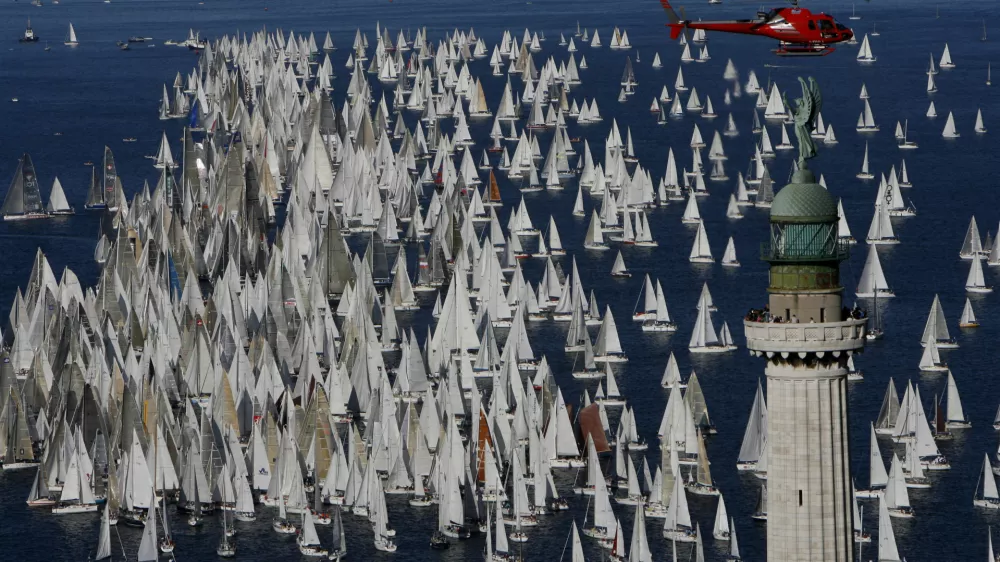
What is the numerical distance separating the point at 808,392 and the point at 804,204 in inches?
170

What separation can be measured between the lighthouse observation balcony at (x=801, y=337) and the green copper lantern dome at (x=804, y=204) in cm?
249

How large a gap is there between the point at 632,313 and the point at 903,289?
22.1m

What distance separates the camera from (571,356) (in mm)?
173250

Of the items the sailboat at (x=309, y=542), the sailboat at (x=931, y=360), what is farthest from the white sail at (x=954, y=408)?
the sailboat at (x=309, y=542)

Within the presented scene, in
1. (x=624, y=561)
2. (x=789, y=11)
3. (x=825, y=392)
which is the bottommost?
(x=624, y=561)

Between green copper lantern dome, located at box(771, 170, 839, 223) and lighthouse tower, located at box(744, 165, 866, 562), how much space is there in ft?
0.08

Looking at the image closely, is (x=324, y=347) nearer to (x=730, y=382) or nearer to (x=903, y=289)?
(x=730, y=382)

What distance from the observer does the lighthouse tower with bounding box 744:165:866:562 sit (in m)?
56.7

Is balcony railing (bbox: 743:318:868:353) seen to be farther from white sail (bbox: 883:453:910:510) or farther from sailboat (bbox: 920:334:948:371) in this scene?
sailboat (bbox: 920:334:948:371)

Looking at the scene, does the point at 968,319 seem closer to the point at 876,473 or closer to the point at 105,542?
the point at 876,473

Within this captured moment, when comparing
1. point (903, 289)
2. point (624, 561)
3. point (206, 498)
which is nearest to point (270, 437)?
point (206, 498)

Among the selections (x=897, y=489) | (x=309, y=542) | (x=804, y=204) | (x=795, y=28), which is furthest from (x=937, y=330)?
(x=804, y=204)

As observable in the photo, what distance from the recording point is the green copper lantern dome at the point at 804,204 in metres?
57.3

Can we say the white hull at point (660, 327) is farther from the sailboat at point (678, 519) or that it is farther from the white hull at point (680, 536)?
the white hull at point (680, 536)
